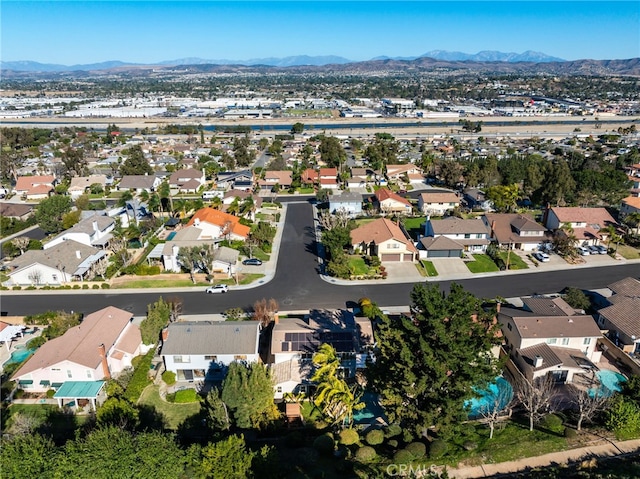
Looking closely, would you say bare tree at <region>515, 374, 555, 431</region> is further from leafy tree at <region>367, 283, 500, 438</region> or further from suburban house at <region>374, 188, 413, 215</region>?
suburban house at <region>374, 188, 413, 215</region>

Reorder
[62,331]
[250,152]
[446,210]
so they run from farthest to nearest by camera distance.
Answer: [250,152] → [446,210] → [62,331]

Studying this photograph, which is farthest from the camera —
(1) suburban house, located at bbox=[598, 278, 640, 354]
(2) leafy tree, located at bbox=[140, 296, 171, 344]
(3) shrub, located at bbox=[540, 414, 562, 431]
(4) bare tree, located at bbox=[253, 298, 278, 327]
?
(4) bare tree, located at bbox=[253, 298, 278, 327]

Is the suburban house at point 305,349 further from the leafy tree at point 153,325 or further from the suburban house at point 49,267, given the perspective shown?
the suburban house at point 49,267

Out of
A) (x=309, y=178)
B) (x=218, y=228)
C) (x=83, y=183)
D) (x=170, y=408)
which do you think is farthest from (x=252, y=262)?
(x=83, y=183)

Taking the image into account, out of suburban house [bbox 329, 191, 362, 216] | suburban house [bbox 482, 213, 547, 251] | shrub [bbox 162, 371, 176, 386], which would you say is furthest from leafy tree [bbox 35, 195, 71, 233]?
suburban house [bbox 482, 213, 547, 251]

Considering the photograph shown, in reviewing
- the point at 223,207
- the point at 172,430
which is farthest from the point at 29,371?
the point at 223,207

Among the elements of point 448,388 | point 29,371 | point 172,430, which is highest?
point 448,388

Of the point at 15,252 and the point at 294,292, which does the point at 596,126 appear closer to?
the point at 294,292

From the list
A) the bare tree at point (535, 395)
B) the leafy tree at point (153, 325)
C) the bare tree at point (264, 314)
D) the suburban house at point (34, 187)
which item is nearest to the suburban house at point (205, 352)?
the leafy tree at point (153, 325)
